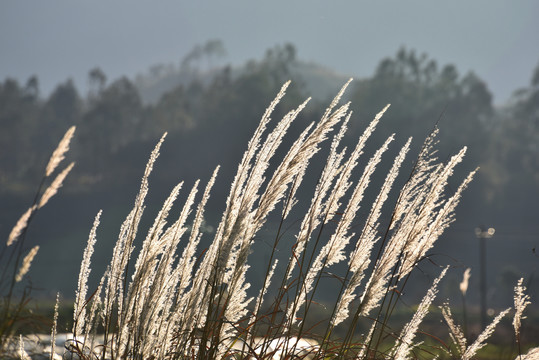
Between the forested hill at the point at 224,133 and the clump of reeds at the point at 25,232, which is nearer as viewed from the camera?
the clump of reeds at the point at 25,232

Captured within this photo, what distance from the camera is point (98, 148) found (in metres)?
65.8

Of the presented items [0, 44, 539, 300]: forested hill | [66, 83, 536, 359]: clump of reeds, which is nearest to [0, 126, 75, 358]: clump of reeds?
[66, 83, 536, 359]: clump of reeds

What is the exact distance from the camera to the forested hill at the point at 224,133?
61281 mm

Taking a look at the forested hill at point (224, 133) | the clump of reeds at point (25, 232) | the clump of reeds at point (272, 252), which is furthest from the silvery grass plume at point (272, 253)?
the forested hill at point (224, 133)

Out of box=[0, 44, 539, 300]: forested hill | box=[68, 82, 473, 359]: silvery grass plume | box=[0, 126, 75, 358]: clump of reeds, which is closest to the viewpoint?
box=[0, 126, 75, 358]: clump of reeds

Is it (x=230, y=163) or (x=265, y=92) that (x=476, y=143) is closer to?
(x=265, y=92)

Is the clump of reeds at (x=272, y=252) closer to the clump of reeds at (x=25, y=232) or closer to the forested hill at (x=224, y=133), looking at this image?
the clump of reeds at (x=25, y=232)

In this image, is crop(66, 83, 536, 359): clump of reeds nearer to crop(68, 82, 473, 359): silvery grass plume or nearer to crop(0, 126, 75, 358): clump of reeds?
crop(68, 82, 473, 359): silvery grass plume

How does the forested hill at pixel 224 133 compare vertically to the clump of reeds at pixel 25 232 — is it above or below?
above

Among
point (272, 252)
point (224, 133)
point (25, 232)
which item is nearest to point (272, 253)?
point (272, 252)

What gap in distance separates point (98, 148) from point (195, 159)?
11.6 m

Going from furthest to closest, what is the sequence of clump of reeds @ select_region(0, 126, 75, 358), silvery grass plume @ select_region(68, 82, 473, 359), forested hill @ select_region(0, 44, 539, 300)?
forested hill @ select_region(0, 44, 539, 300)
silvery grass plume @ select_region(68, 82, 473, 359)
clump of reeds @ select_region(0, 126, 75, 358)

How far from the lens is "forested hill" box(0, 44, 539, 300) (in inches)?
2413

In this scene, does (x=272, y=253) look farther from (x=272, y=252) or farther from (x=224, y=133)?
(x=224, y=133)
